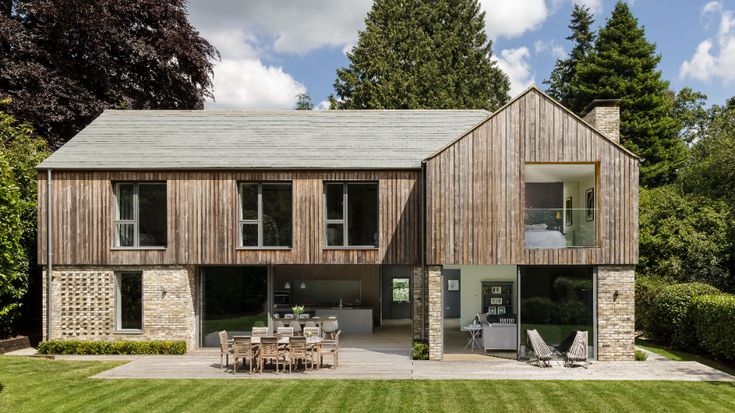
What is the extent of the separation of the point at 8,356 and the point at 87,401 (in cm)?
633

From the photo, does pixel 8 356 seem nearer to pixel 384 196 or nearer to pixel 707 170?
pixel 384 196

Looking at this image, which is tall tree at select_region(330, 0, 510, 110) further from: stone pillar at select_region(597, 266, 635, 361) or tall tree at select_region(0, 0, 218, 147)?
stone pillar at select_region(597, 266, 635, 361)

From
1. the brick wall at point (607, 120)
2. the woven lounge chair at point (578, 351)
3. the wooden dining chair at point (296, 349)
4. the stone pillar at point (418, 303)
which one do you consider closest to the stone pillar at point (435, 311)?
the stone pillar at point (418, 303)

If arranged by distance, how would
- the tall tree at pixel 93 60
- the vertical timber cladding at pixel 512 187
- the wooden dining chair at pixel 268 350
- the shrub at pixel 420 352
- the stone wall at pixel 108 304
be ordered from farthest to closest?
the tall tree at pixel 93 60, the stone wall at pixel 108 304, the shrub at pixel 420 352, the vertical timber cladding at pixel 512 187, the wooden dining chair at pixel 268 350

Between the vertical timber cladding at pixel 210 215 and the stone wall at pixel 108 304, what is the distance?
0.52 metres

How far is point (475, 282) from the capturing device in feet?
64.5

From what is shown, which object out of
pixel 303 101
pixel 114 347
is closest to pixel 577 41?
pixel 303 101

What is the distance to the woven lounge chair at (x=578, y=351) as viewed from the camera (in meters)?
14.5

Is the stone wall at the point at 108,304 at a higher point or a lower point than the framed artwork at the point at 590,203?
lower

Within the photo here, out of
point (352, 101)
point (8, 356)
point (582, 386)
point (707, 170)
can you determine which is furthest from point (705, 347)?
point (352, 101)

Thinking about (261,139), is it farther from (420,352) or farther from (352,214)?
(420,352)

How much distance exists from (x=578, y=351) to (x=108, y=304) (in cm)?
1280

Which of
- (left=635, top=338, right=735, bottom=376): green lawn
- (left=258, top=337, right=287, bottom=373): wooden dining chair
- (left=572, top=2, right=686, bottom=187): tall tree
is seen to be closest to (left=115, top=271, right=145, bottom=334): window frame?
(left=258, top=337, right=287, bottom=373): wooden dining chair

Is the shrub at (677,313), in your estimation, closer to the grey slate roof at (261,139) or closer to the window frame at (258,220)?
the grey slate roof at (261,139)
